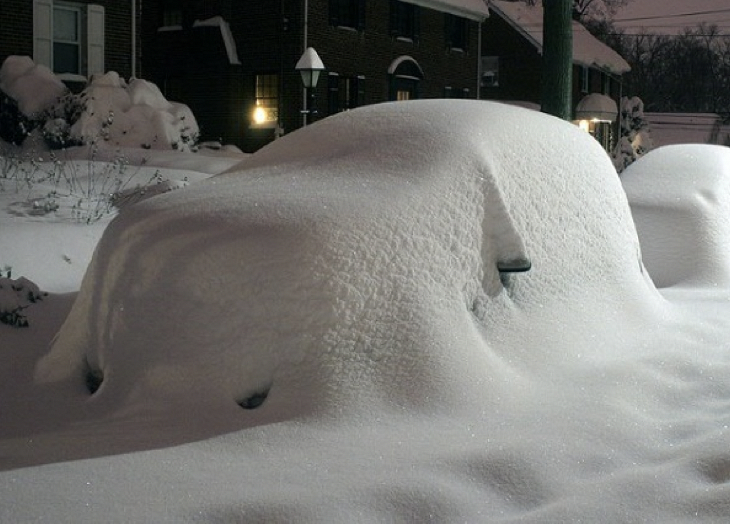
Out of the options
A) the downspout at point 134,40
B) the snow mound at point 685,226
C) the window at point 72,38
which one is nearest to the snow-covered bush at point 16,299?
the snow mound at point 685,226

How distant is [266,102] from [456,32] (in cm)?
918

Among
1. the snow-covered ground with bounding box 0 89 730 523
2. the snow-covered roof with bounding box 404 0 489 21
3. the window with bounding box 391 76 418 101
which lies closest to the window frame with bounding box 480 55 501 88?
the snow-covered roof with bounding box 404 0 489 21

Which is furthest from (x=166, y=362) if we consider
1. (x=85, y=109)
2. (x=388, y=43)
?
(x=388, y=43)

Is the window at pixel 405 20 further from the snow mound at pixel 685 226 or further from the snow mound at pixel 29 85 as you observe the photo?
the snow mound at pixel 685 226

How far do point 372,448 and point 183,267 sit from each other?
3.86 feet

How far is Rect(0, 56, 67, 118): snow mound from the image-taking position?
17.2 metres

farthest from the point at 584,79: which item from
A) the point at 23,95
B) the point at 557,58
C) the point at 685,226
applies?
the point at 685,226

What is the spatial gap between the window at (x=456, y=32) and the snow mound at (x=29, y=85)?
57.8 ft

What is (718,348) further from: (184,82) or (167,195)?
(184,82)

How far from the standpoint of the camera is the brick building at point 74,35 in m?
19.4

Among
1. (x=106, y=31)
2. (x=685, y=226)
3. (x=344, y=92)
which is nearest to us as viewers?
(x=685, y=226)

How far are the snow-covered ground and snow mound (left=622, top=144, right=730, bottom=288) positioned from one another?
2799 mm

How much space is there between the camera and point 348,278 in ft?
14.7

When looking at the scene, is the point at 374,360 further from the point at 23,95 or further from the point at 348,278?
the point at 23,95
